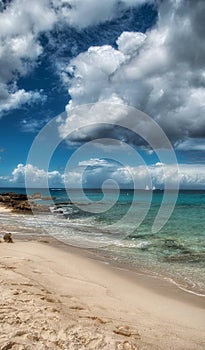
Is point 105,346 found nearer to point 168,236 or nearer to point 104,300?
point 104,300

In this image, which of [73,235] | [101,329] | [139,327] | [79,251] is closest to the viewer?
[101,329]

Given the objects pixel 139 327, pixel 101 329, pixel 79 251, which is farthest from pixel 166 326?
pixel 79 251

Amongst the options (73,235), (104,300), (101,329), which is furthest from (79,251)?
(101,329)

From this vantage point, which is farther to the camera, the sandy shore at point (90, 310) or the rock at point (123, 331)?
the rock at point (123, 331)

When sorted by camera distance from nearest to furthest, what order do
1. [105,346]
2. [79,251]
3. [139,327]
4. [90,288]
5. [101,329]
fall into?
[105,346] → [101,329] → [139,327] → [90,288] → [79,251]

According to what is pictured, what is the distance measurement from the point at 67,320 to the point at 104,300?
7.34 ft

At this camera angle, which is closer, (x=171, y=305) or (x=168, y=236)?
(x=171, y=305)

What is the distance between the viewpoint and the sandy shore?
498cm

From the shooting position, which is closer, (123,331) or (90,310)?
(123,331)

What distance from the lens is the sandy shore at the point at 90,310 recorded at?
16.3 feet

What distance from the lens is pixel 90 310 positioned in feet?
22.3

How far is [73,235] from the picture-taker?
22516mm

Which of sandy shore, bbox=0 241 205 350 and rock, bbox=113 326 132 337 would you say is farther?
rock, bbox=113 326 132 337

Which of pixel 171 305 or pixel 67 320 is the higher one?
pixel 67 320
